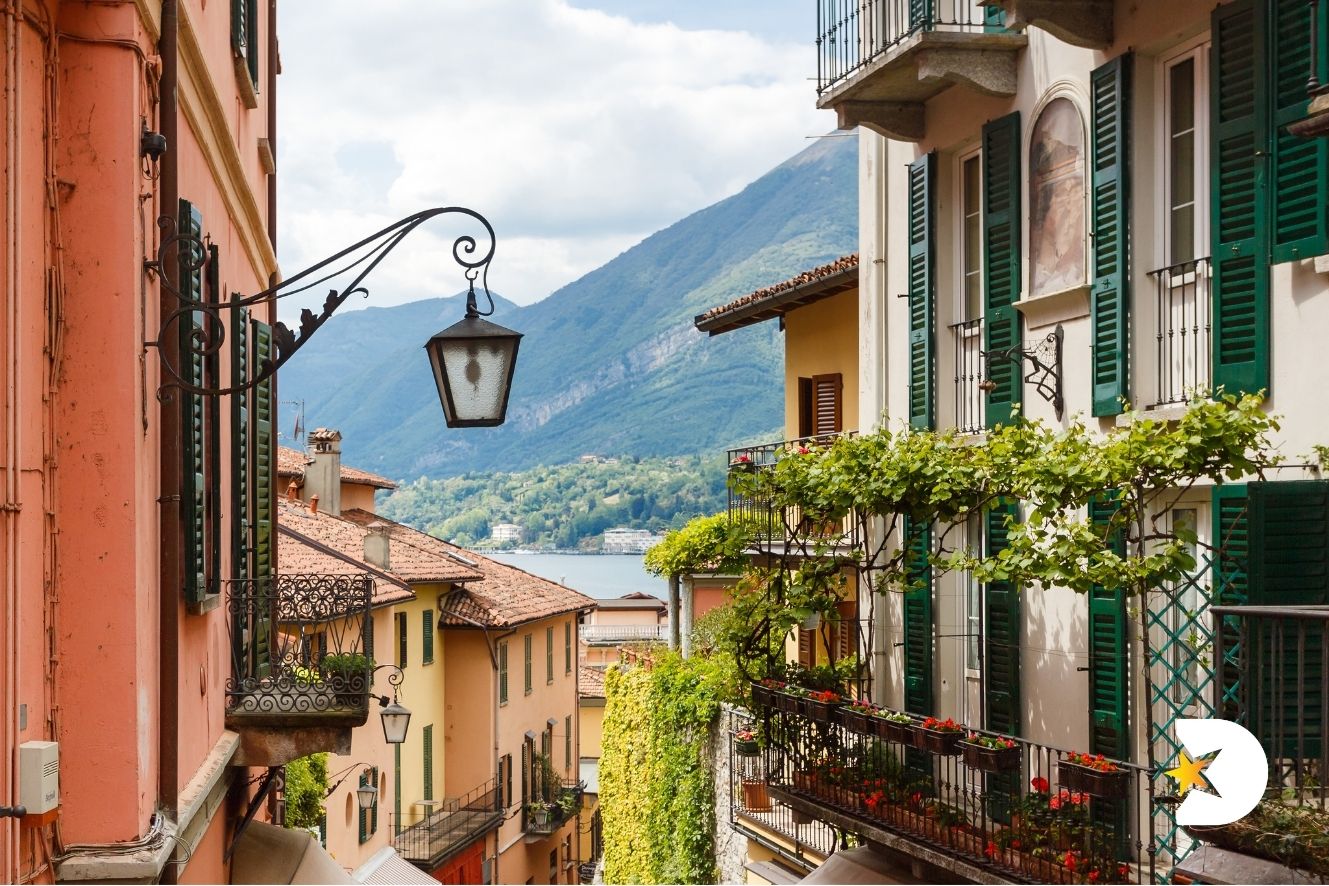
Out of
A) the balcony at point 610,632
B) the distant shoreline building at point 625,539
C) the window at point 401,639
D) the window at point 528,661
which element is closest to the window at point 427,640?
the window at point 401,639

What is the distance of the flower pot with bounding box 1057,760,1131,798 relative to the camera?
951 cm

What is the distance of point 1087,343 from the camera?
11.5 m

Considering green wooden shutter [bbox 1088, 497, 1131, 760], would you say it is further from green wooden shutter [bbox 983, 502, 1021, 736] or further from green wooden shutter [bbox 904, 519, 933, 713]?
green wooden shutter [bbox 904, 519, 933, 713]

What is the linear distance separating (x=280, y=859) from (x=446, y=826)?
25580mm

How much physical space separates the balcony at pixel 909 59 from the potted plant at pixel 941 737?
5053mm

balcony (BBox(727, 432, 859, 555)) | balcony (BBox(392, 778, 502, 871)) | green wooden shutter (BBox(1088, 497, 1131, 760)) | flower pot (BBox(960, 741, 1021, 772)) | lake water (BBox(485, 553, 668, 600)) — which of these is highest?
balcony (BBox(727, 432, 859, 555))

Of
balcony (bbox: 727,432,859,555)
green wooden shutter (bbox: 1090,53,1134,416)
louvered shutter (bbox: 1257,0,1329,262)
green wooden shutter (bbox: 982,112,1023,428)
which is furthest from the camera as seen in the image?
balcony (bbox: 727,432,859,555)

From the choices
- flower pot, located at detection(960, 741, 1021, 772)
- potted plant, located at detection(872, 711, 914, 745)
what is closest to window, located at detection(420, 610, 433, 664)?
potted plant, located at detection(872, 711, 914, 745)

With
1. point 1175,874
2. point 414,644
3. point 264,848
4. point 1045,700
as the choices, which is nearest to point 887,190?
point 1045,700

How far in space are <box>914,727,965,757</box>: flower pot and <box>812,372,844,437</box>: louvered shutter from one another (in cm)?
900

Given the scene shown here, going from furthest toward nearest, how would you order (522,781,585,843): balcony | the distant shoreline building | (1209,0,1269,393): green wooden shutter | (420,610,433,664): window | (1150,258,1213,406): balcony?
the distant shoreline building → (522,781,585,843): balcony → (420,610,433,664): window → (1150,258,1213,406): balcony → (1209,0,1269,393): green wooden shutter

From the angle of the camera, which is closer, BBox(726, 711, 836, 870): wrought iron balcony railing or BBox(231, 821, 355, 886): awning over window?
BBox(231, 821, 355, 886): awning over window

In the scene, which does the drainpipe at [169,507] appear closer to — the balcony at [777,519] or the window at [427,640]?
the balcony at [777,519]

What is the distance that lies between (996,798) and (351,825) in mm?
19936
